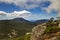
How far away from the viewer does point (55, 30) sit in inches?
621

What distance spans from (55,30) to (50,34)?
78 cm

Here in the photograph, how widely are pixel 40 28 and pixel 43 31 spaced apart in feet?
4.91

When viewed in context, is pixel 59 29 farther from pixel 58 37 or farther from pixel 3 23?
pixel 3 23

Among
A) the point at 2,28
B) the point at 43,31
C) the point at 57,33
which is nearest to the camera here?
the point at 57,33

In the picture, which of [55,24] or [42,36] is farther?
[55,24]

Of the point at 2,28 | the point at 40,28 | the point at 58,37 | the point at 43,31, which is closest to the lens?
the point at 58,37

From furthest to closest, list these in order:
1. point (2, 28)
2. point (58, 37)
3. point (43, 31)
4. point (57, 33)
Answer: point (2, 28) → point (43, 31) → point (57, 33) → point (58, 37)

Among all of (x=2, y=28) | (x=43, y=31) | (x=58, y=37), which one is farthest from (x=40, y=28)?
(x=2, y=28)

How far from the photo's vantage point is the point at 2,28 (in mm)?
120000

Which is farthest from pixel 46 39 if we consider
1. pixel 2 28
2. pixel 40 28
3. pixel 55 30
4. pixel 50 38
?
pixel 2 28

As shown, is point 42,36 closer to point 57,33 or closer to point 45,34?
point 45,34

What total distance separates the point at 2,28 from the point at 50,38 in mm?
107498

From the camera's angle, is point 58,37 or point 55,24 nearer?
point 58,37

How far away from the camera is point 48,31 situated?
623 inches
